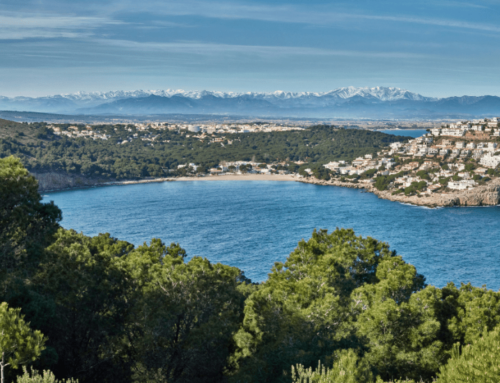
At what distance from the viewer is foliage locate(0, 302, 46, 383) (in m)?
7.29

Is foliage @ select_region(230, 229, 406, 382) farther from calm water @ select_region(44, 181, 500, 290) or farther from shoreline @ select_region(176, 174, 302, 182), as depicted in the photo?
shoreline @ select_region(176, 174, 302, 182)

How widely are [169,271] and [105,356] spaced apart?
103 inches

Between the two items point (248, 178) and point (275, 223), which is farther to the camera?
point (248, 178)

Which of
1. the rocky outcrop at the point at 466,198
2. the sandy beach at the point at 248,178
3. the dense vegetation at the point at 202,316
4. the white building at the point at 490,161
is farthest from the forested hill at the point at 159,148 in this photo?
the dense vegetation at the point at 202,316

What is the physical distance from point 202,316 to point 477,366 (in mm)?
6863

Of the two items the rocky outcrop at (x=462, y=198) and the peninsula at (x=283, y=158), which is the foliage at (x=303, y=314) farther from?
the peninsula at (x=283, y=158)

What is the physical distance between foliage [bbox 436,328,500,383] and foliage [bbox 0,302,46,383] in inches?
255

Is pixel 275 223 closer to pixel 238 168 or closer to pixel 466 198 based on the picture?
pixel 466 198

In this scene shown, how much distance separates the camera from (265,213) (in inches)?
2200

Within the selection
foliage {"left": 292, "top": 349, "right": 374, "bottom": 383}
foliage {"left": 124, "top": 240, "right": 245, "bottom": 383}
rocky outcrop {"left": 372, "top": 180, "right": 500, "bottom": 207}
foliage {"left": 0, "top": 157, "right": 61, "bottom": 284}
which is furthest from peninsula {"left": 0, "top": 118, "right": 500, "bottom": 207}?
foliage {"left": 0, "top": 157, "right": 61, "bottom": 284}

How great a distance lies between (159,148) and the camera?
12181cm

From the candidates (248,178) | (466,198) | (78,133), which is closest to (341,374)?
(466,198)

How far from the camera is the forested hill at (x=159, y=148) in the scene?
305 feet

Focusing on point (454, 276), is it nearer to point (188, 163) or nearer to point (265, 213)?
point (265, 213)
